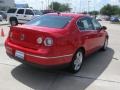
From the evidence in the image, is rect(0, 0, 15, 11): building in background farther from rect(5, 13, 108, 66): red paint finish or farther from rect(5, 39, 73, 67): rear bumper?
rect(5, 39, 73, 67): rear bumper

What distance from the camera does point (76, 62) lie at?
247 inches

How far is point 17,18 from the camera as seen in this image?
76.0 feet

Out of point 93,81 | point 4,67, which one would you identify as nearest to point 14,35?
point 4,67

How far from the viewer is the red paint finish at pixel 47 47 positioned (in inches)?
207

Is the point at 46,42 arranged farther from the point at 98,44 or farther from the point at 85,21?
the point at 98,44

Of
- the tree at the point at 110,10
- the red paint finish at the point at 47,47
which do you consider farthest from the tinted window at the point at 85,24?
the tree at the point at 110,10

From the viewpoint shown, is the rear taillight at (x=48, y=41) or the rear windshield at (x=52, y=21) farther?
the rear windshield at (x=52, y=21)

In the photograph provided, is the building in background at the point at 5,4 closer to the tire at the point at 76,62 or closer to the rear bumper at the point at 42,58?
the tire at the point at 76,62

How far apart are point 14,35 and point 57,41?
126 cm

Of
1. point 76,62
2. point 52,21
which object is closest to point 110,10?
point 52,21

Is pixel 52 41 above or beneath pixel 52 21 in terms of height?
beneath

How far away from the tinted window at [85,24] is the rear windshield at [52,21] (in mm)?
371

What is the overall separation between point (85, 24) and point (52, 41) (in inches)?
82.8

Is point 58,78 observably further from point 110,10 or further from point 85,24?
point 110,10
